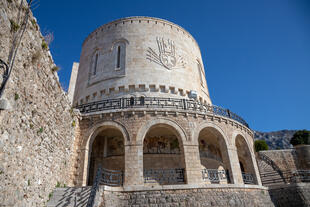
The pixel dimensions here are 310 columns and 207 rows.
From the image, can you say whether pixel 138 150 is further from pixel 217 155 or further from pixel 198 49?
pixel 198 49

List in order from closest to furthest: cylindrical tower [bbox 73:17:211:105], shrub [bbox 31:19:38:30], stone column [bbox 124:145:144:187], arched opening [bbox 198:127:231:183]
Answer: shrub [bbox 31:19:38:30] → stone column [bbox 124:145:144:187] → arched opening [bbox 198:127:231:183] → cylindrical tower [bbox 73:17:211:105]

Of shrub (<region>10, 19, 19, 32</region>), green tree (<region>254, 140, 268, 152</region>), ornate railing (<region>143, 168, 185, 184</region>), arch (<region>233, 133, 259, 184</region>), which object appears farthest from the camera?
green tree (<region>254, 140, 268, 152</region>)

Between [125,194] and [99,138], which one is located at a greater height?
[99,138]

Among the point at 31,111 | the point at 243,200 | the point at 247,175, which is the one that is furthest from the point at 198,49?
the point at 31,111

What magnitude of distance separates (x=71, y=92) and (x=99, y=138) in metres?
11.6

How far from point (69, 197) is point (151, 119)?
212 inches

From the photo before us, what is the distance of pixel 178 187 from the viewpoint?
965 cm

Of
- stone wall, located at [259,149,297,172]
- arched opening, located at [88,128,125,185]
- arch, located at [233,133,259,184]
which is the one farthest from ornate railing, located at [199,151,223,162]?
stone wall, located at [259,149,297,172]

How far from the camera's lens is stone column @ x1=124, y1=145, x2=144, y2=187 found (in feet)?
32.1

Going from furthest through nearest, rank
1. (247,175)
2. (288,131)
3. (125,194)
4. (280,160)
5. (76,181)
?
1. (288,131)
2. (280,160)
3. (247,175)
4. (76,181)
5. (125,194)

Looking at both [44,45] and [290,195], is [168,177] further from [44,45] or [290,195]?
[44,45]

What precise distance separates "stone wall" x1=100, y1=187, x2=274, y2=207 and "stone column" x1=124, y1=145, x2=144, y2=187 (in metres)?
0.61

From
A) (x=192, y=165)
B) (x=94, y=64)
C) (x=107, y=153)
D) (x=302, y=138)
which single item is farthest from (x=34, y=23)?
(x=302, y=138)

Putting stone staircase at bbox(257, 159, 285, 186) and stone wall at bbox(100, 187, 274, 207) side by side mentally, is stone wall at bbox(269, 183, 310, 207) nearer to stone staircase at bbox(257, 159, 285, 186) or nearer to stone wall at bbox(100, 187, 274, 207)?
stone staircase at bbox(257, 159, 285, 186)
